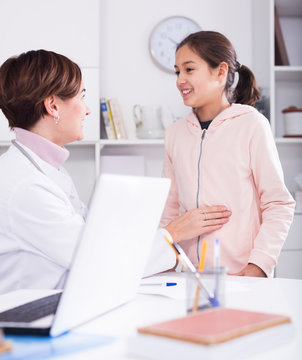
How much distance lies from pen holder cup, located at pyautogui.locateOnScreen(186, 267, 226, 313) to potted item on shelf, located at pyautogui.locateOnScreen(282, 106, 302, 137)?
8.54 feet

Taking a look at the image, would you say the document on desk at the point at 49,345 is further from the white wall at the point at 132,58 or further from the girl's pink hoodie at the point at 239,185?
the white wall at the point at 132,58

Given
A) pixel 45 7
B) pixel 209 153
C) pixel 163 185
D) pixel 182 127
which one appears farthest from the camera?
pixel 45 7

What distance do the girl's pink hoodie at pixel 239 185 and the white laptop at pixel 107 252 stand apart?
79 cm

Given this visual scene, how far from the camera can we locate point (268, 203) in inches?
73.5

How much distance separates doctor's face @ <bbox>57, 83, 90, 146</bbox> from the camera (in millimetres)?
1673

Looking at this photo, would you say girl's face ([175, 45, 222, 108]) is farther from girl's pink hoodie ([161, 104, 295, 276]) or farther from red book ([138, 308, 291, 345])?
red book ([138, 308, 291, 345])

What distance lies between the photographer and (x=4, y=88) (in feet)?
5.30

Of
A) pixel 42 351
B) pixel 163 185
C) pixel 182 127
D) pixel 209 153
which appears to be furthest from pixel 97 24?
pixel 42 351

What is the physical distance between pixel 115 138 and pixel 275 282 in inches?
80.6

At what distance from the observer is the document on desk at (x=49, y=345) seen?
79 centimetres

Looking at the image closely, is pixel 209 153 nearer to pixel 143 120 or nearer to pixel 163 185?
pixel 163 185

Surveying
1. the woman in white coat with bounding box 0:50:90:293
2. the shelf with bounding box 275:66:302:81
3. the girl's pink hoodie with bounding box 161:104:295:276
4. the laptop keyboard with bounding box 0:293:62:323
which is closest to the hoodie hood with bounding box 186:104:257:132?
the girl's pink hoodie with bounding box 161:104:295:276

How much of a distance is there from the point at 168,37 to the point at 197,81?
5.27ft

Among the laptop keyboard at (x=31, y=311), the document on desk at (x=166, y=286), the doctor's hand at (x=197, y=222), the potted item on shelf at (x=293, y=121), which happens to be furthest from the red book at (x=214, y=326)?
the potted item on shelf at (x=293, y=121)
